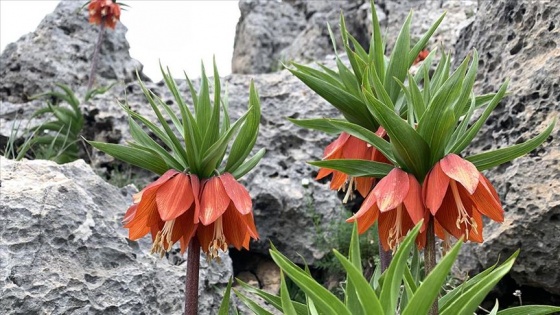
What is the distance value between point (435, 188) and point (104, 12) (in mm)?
6561

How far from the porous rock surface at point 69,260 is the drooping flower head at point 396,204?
4.10 feet

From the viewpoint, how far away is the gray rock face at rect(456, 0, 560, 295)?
10.2ft

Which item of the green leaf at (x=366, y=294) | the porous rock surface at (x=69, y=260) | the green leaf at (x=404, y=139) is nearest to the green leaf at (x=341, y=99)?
the green leaf at (x=404, y=139)

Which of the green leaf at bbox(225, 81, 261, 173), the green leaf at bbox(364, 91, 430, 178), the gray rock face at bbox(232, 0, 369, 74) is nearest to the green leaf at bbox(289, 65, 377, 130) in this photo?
the green leaf at bbox(225, 81, 261, 173)

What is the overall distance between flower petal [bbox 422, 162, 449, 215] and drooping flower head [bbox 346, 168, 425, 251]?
0.13ft

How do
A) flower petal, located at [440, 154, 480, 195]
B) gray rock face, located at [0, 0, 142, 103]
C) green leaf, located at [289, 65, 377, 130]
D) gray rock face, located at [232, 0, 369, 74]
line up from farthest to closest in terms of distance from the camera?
gray rock face, located at [232, 0, 369, 74] < gray rock face, located at [0, 0, 142, 103] < green leaf, located at [289, 65, 377, 130] < flower petal, located at [440, 154, 480, 195]

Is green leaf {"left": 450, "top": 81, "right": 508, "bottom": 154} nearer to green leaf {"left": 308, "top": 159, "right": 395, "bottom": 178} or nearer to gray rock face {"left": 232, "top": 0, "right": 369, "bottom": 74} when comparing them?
green leaf {"left": 308, "top": 159, "right": 395, "bottom": 178}

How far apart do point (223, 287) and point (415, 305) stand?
6.92 feet

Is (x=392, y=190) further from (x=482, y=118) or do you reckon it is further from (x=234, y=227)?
(x=234, y=227)

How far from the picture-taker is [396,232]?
1.98m

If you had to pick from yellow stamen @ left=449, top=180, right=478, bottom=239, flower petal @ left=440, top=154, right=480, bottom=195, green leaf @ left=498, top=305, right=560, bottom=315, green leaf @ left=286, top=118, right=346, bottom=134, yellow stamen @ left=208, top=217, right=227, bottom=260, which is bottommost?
green leaf @ left=498, top=305, right=560, bottom=315

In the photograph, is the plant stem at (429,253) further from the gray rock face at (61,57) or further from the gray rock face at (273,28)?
the gray rock face at (273,28)

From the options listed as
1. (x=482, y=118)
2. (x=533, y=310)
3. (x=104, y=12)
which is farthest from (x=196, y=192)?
(x=104, y=12)

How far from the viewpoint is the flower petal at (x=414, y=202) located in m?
1.85
